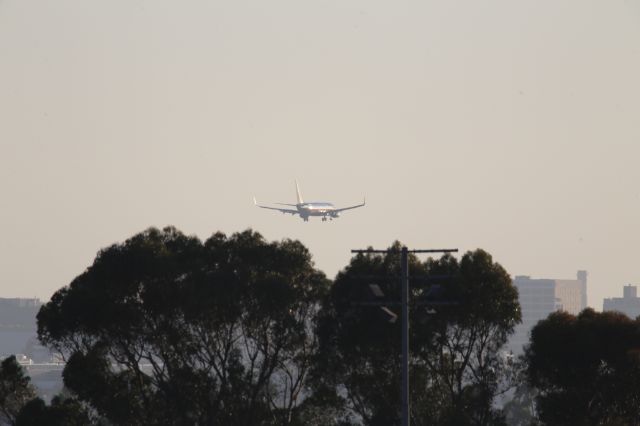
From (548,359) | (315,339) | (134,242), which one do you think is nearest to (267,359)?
(315,339)

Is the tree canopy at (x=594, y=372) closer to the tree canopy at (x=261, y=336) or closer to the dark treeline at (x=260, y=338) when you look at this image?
the dark treeline at (x=260, y=338)

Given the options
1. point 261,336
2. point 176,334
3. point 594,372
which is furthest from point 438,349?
point 176,334

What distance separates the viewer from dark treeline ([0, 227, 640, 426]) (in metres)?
85.1

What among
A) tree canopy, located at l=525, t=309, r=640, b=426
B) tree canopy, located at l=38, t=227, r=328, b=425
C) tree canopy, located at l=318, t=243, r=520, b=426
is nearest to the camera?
tree canopy, located at l=525, t=309, r=640, b=426

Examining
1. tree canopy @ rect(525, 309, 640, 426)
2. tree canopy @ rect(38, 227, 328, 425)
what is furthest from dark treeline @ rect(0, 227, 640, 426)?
tree canopy @ rect(525, 309, 640, 426)

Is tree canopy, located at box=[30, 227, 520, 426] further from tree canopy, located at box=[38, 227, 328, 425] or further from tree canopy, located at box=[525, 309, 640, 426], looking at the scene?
tree canopy, located at box=[525, 309, 640, 426]

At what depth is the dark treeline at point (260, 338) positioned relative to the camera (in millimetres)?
85062

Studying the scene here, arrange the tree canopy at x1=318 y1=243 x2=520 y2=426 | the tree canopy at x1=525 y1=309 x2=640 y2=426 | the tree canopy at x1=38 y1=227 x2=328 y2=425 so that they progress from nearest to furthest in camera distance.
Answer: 1. the tree canopy at x1=525 y1=309 x2=640 y2=426
2. the tree canopy at x1=318 y1=243 x2=520 y2=426
3. the tree canopy at x1=38 y1=227 x2=328 y2=425

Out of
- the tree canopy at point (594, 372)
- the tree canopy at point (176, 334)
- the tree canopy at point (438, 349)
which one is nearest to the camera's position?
the tree canopy at point (594, 372)

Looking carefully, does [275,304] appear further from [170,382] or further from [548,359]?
[548,359]

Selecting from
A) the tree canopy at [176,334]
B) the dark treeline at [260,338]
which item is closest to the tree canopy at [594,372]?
the dark treeline at [260,338]

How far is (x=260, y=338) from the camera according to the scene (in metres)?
87.9

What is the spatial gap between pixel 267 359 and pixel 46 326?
12500 mm

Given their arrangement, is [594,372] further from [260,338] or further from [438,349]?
[260,338]
